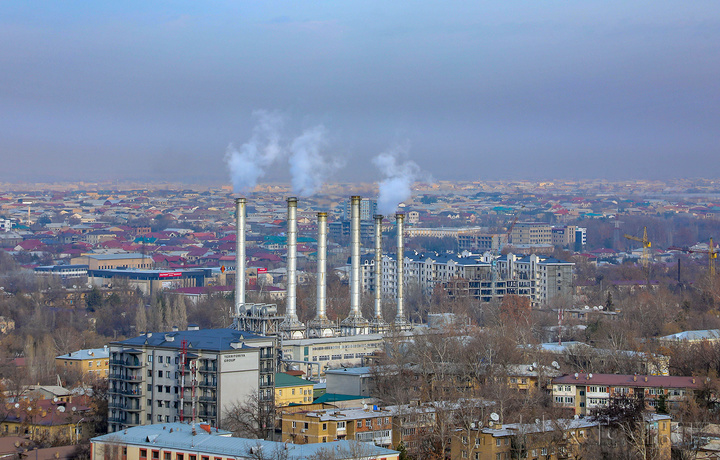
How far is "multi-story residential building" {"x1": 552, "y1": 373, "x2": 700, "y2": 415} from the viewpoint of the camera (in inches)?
1003

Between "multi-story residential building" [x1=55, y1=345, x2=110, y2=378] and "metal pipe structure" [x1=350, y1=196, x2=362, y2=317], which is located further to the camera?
"metal pipe structure" [x1=350, y1=196, x2=362, y2=317]

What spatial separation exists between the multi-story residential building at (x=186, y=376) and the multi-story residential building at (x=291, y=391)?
26.0 inches

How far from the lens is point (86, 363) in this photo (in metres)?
34.4

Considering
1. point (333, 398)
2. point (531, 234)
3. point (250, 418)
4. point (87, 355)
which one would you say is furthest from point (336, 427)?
point (531, 234)

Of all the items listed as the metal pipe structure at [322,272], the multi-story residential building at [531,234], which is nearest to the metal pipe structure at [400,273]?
the metal pipe structure at [322,272]

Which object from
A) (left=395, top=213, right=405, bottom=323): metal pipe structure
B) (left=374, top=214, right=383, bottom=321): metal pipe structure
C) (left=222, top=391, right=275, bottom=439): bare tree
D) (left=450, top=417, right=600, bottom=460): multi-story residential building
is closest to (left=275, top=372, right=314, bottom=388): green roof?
(left=222, top=391, right=275, bottom=439): bare tree

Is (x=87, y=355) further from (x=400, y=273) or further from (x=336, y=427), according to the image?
(x=336, y=427)

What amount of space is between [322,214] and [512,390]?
15.1m

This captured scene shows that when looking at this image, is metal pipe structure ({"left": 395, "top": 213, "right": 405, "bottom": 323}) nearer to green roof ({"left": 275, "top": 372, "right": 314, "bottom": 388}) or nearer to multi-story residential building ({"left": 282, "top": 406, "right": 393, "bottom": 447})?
green roof ({"left": 275, "top": 372, "right": 314, "bottom": 388})

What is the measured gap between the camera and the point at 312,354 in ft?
112

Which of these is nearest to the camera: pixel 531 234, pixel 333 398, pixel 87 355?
pixel 333 398

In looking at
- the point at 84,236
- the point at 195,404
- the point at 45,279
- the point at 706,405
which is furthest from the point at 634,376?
the point at 84,236

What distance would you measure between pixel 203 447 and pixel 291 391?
681 cm

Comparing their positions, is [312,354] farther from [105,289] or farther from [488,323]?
[105,289]
